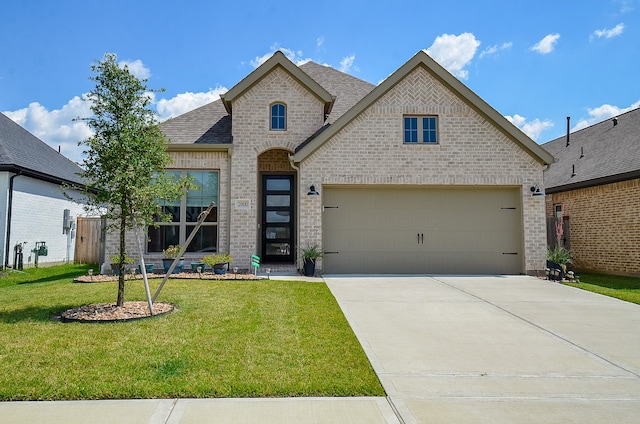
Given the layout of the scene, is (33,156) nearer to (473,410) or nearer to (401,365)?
(401,365)

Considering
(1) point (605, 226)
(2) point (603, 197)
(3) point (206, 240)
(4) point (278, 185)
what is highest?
(4) point (278, 185)

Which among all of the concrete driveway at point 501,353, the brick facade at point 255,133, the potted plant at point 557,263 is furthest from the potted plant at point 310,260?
the potted plant at point 557,263

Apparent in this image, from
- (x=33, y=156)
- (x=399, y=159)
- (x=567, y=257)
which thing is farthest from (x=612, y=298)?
(x=33, y=156)

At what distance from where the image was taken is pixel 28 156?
16375mm

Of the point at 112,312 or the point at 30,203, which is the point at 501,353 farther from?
the point at 30,203

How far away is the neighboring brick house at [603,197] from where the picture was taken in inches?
513

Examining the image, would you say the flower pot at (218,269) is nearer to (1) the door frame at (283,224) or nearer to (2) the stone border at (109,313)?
(1) the door frame at (283,224)

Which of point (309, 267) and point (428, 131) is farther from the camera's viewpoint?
point (428, 131)

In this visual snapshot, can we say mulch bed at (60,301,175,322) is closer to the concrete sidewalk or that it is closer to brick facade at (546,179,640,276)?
the concrete sidewalk

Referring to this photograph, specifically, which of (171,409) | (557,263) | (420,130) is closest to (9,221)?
(420,130)

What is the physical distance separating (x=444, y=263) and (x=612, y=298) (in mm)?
4453

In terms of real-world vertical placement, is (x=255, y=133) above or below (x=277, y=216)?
above

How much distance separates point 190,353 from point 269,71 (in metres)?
9.92

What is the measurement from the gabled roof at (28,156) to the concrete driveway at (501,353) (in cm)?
1259
